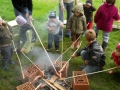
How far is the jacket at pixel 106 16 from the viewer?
5.90 m

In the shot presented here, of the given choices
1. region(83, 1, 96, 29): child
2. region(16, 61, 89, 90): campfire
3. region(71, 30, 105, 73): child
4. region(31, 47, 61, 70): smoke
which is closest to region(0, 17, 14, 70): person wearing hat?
region(16, 61, 89, 90): campfire

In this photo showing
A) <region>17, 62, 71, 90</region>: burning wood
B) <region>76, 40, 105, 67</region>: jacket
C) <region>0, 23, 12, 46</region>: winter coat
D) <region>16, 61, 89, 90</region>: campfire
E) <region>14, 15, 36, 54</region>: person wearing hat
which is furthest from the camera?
<region>14, 15, 36, 54</region>: person wearing hat

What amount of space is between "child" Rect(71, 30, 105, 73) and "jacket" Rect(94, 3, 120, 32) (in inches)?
38.4

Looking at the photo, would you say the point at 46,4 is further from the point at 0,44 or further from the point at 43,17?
the point at 0,44

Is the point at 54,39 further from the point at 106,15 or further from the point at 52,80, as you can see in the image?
the point at 52,80

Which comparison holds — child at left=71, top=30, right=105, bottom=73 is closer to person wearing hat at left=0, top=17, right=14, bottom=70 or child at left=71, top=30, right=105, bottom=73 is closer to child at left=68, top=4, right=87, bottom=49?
child at left=68, top=4, right=87, bottom=49

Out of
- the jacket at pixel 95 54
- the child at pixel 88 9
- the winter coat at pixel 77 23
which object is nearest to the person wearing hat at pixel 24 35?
the winter coat at pixel 77 23

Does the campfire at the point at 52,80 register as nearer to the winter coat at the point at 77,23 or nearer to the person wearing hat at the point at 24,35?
the person wearing hat at the point at 24,35

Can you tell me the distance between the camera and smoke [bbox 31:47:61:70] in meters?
5.74

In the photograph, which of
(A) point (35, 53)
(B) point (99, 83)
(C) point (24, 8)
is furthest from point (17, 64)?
(B) point (99, 83)

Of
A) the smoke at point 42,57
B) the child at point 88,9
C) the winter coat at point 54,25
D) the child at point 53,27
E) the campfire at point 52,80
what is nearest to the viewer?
the campfire at point 52,80

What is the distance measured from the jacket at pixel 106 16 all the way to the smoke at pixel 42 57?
162 cm

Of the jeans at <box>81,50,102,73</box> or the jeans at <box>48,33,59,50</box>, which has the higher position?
the jeans at <box>48,33,59,50</box>

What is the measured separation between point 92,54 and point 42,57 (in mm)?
1656
